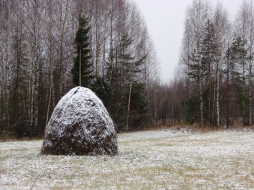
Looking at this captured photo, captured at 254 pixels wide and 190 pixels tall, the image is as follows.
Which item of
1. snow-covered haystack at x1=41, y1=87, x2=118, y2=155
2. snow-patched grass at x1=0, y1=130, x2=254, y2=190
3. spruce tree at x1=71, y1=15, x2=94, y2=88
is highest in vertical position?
spruce tree at x1=71, y1=15, x2=94, y2=88

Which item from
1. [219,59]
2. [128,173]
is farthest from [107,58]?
[128,173]

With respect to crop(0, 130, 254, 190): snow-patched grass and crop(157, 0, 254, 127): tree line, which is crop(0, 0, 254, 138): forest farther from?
crop(0, 130, 254, 190): snow-patched grass

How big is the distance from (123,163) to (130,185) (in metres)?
2.32

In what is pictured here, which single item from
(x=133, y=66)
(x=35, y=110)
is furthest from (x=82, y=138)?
(x=133, y=66)

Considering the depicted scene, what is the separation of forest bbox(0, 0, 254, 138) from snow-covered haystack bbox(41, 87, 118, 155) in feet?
37.4

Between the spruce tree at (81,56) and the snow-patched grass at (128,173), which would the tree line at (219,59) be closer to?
the spruce tree at (81,56)

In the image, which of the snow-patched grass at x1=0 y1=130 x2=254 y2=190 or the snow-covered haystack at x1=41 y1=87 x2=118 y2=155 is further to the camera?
the snow-covered haystack at x1=41 y1=87 x2=118 y2=155

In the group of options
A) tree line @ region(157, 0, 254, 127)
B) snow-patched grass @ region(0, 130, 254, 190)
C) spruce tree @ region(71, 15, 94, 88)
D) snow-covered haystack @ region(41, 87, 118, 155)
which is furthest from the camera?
tree line @ region(157, 0, 254, 127)

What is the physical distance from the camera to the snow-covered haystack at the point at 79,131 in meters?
9.62

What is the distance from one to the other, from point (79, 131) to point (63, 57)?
1816cm

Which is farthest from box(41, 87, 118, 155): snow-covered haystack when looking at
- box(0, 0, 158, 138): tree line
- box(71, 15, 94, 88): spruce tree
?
box(71, 15, 94, 88): spruce tree

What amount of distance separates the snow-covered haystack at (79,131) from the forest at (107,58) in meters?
11.4

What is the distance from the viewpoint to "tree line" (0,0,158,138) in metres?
21.3

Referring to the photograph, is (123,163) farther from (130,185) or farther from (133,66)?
(133,66)
